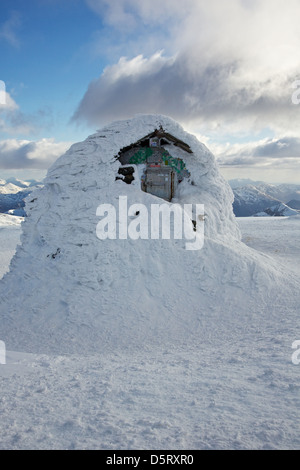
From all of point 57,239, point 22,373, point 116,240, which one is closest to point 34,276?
point 57,239

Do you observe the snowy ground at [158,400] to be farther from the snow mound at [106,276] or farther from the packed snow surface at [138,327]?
the snow mound at [106,276]

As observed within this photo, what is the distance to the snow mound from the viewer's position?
8.88 metres

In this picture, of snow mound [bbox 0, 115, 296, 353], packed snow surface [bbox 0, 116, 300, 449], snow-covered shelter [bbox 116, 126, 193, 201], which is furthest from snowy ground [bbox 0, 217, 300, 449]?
snow-covered shelter [bbox 116, 126, 193, 201]

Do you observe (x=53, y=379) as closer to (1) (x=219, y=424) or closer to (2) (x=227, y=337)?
(1) (x=219, y=424)

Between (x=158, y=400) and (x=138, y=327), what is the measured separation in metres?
4.28

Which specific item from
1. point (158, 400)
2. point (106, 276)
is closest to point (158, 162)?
point (106, 276)

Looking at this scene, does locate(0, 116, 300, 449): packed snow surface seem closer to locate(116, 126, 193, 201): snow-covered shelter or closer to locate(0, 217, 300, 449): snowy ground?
locate(0, 217, 300, 449): snowy ground

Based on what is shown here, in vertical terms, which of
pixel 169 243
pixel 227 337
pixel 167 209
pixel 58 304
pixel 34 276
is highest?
pixel 167 209

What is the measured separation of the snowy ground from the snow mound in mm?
1677

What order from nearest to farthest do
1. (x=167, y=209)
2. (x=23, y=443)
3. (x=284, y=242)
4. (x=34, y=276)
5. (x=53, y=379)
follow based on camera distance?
(x=23, y=443) < (x=53, y=379) < (x=34, y=276) < (x=167, y=209) < (x=284, y=242)

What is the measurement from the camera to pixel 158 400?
15.4 feet

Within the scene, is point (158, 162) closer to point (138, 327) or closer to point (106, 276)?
point (106, 276)

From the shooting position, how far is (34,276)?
10492 mm

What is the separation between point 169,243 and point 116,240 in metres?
1.99
